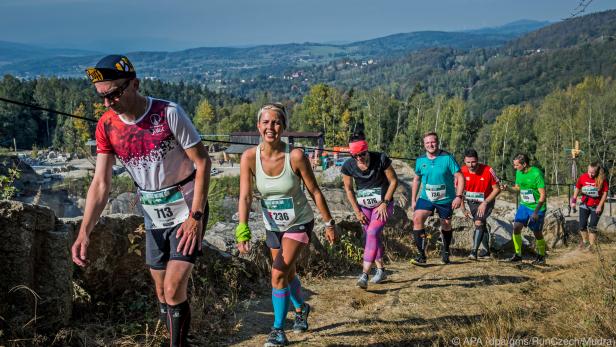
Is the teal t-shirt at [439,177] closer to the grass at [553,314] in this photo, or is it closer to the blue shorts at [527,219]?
the grass at [553,314]

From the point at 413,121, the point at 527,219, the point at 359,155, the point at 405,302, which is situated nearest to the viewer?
the point at 405,302

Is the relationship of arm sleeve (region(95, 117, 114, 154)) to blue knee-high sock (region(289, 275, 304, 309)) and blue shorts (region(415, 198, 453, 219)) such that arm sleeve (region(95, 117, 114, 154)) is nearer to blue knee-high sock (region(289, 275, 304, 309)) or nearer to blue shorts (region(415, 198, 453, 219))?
blue knee-high sock (region(289, 275, 304, 309))

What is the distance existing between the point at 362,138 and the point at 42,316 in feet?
11.6

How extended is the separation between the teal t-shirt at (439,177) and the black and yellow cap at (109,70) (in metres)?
4.91

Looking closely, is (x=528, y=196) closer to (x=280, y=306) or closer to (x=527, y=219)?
(x=527, y=219)

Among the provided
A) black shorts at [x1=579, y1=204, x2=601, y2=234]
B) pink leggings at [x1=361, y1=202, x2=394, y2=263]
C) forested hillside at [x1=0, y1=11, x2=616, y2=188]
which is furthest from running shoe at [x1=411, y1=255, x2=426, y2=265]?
forested hillside at [x1=0, y1=11, x2=616, y2=188]

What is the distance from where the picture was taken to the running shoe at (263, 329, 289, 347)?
4423 mm

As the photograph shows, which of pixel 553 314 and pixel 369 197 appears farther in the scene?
pixel 369 197

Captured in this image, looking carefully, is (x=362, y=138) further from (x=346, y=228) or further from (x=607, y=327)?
(x=607, y=327)

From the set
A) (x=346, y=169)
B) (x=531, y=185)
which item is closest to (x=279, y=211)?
(x=346, y=169)

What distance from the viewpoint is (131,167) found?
11.7 feet

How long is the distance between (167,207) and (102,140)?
0.58m

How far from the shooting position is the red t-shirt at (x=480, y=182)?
8.37 meters

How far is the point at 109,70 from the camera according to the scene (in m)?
3.31
